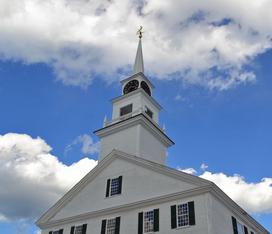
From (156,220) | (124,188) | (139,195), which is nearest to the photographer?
(156,220)

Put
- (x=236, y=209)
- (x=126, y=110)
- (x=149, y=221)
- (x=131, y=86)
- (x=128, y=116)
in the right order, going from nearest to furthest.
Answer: (x=149, y=221) < (x=236, y=209) < (x=128, y=116) < (x=126, y=110) < (x=131, y=86)

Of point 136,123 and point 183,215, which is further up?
point 136,123

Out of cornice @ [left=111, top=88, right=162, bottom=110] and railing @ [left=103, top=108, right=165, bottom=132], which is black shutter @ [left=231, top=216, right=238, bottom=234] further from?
cornice @ [left=111, top=88, right=162, bottom=110]

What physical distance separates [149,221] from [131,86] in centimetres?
1691

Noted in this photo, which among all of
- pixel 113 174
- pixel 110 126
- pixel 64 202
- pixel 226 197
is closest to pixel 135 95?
pixel 110 126

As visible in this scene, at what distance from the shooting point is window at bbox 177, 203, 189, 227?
23.9 meters

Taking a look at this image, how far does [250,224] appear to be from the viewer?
A: 29.5m

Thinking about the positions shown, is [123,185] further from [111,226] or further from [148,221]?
[148,221]

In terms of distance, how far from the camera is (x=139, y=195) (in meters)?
27.0

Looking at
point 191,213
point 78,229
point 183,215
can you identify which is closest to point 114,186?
point 78,229

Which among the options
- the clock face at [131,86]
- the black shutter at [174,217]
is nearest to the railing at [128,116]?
the clock face at [131,86]

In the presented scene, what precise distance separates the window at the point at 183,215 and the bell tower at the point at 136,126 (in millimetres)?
8049

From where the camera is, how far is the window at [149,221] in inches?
990

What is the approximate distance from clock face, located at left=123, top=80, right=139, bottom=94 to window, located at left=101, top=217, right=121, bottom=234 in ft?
49.7
